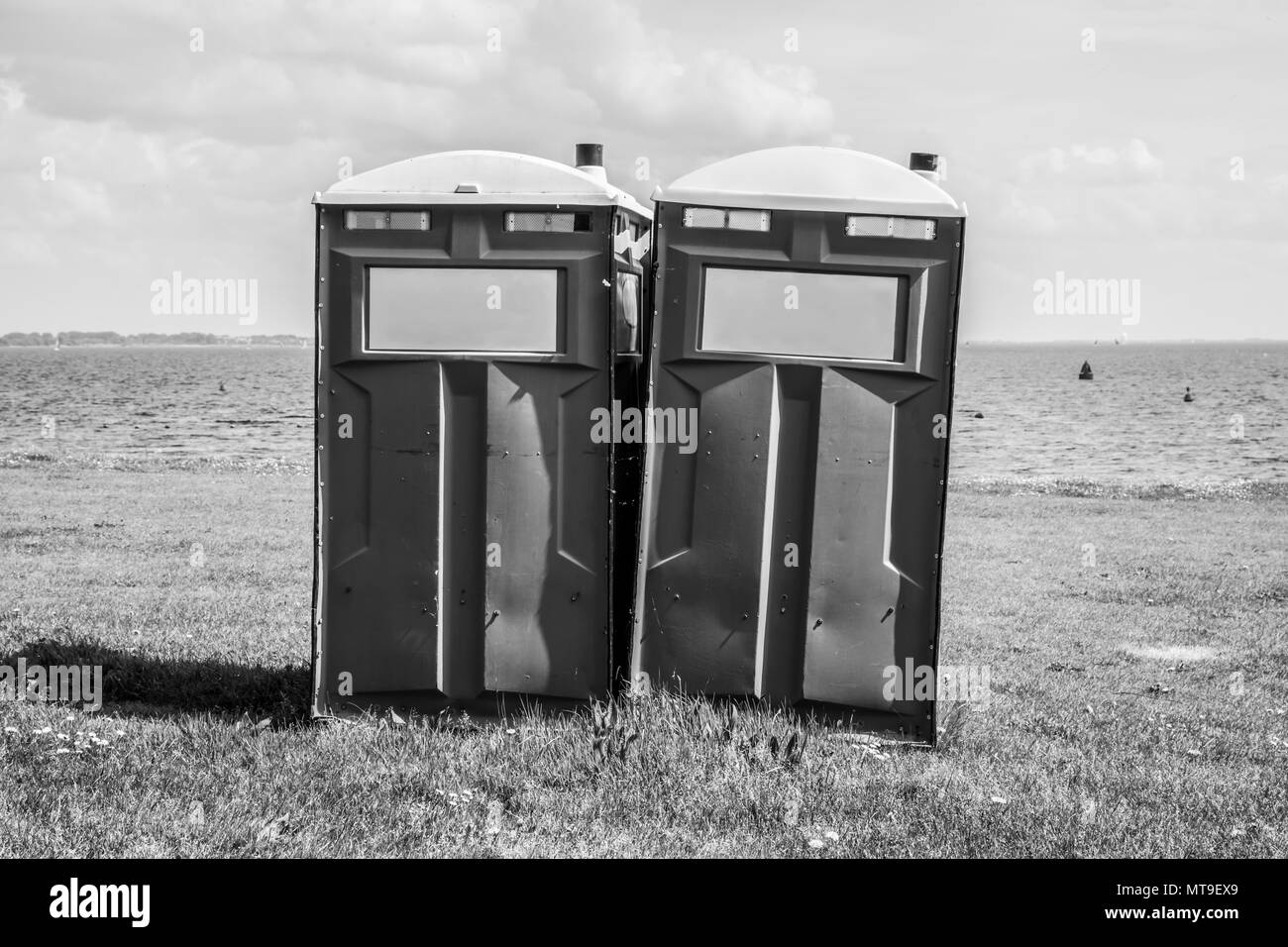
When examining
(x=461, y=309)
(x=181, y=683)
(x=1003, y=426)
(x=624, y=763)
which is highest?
(x=461, y=309)

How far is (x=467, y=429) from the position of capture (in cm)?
537

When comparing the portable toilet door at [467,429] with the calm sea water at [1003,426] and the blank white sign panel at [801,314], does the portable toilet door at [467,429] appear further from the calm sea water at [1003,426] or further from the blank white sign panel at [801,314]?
the calm sea water at [1003,426]

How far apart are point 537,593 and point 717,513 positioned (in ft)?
2.73

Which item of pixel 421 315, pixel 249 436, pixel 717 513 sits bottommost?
pixel 249 436

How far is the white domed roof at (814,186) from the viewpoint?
520 centimetres

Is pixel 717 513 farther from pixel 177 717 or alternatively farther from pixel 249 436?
pixel 249 436

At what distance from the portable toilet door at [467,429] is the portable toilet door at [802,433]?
0.90 feet

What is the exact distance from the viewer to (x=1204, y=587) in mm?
10750

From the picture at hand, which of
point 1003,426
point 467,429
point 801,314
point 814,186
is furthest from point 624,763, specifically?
point 1003,426

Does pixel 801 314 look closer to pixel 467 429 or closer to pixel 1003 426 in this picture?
pixel 467 429

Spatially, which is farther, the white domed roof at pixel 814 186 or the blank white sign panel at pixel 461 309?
the blank white sign panel at pixel 461 309

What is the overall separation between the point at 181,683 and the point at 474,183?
301 centimetres

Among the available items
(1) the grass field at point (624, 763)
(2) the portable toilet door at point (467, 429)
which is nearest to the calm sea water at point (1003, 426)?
(1) the grass field at point (624, 763)
